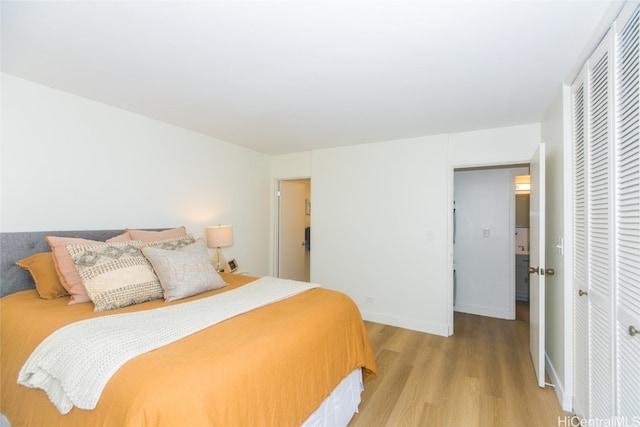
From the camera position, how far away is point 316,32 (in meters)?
1.49

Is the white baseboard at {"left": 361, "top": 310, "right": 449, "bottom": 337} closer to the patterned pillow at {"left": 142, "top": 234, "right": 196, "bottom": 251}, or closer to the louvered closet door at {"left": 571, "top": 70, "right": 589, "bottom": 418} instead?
the louvered closet door at {"left": 571, "top": 70, "right": 589, "bottom": 418}

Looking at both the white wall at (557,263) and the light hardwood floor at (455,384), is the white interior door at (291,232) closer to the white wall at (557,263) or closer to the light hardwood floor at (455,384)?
the light hardwood floor at (455,384)

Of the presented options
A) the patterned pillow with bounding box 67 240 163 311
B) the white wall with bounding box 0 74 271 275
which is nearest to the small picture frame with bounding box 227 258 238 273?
the white wall with bounding box 0 74 271 275

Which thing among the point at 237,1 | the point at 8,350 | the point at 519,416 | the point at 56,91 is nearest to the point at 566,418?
the point at 519,416

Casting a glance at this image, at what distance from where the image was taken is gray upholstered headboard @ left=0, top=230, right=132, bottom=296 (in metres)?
1.88

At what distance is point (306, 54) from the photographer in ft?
5.54

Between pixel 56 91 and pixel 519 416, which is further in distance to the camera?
pixel 56 91

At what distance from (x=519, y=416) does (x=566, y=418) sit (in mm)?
293

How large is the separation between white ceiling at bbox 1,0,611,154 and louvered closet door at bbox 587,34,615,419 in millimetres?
282

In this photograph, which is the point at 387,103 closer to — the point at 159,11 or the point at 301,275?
the point at 159,11

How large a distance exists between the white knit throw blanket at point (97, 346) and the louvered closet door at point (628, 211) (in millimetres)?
1836

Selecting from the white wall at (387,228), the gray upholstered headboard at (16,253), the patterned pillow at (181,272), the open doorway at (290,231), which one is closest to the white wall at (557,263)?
the white wall at (387,228)

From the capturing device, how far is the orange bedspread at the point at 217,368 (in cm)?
96

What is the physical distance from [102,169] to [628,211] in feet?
11.6
